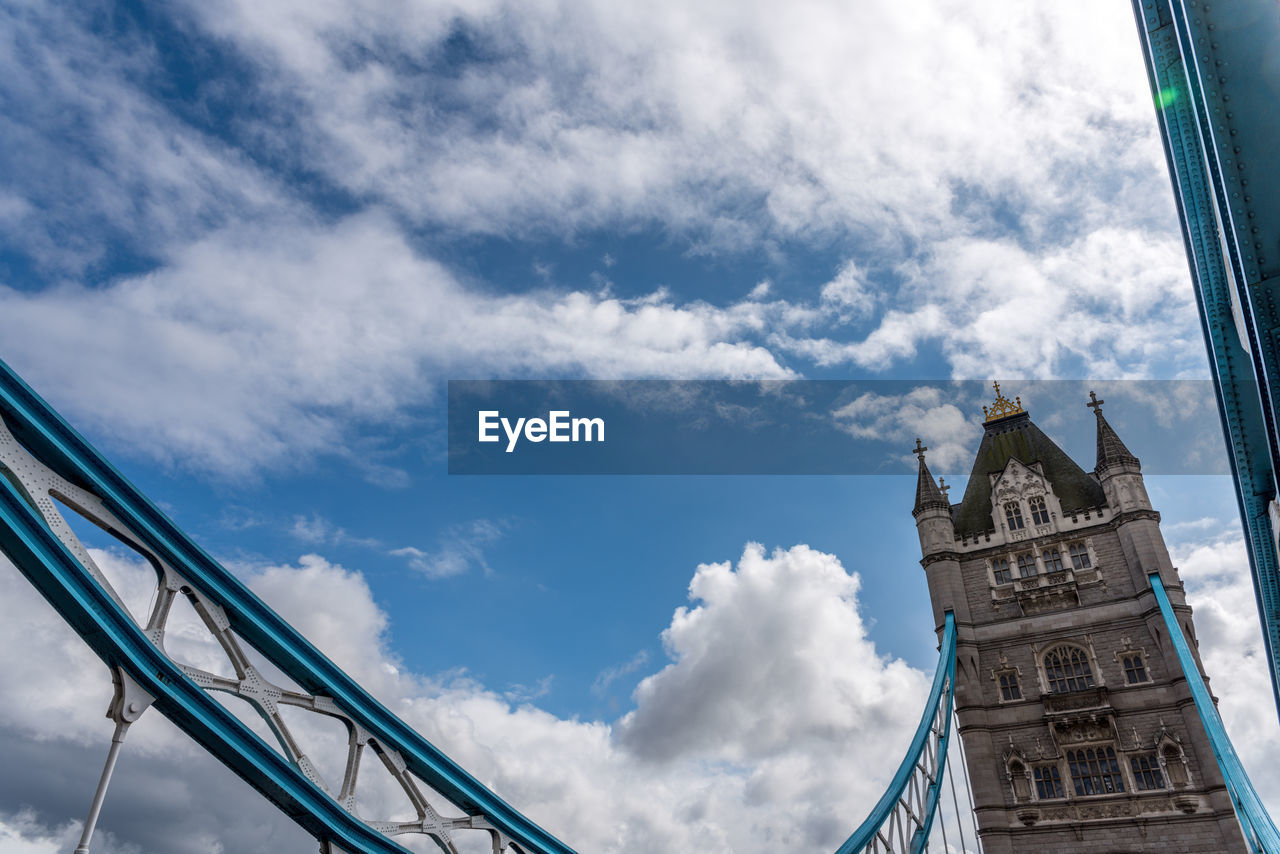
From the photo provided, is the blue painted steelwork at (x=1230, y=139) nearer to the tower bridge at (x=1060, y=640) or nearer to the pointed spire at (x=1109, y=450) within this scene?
the tower bridge at (x=1060, y=640)

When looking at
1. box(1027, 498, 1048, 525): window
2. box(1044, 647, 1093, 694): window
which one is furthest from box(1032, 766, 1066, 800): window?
box(1027, 498, 1048, 525): window

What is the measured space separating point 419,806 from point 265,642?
2.74m

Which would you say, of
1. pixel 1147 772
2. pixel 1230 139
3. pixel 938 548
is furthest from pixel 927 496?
pixel 1230 139

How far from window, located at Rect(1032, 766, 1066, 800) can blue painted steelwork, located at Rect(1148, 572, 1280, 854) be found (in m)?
3.89

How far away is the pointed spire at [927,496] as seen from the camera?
3039 cm

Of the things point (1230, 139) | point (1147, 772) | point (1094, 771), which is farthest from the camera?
point (1094, 771)

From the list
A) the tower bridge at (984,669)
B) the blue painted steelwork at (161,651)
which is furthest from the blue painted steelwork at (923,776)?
the blue painted steelwork at (161,651)

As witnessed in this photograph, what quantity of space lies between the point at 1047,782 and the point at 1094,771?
4.13ft

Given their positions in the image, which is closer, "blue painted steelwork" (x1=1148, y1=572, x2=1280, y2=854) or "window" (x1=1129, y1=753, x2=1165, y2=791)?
"blue painted steelwork" (x1=1148, y1=572, x2=1280, y2=854)

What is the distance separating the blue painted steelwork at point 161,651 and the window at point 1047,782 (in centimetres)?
1954

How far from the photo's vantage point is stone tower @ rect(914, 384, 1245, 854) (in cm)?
2266

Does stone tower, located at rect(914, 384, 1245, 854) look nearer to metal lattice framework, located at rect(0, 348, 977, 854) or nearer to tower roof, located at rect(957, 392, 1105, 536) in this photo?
tower roof, located at rect(957, 392, 1105, 536)

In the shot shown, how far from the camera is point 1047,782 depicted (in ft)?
78.9

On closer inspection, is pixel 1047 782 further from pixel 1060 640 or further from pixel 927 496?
pixel 927 496
